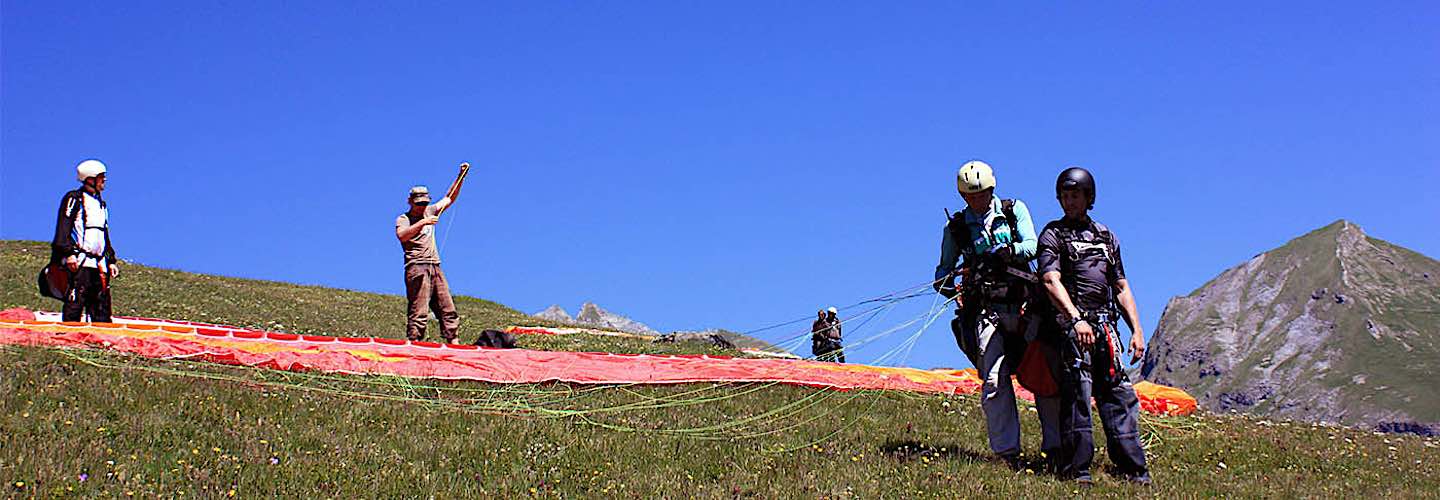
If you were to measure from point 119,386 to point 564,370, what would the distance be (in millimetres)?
6017

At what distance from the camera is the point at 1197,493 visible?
35.5 feet

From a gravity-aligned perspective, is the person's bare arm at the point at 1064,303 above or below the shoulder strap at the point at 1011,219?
below

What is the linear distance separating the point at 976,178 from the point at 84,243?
13326 millimetres

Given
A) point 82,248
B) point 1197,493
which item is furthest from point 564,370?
point 1197,493

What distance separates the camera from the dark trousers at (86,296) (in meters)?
17.5

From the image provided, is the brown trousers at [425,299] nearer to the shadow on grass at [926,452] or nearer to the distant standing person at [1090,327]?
the shadow on grass at [926,452]

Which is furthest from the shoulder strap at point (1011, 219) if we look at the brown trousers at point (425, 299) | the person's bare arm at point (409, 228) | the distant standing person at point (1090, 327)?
the person's bare arm at point (409, 228)

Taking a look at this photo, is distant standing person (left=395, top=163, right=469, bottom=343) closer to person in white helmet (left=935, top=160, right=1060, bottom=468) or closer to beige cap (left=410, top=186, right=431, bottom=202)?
beige cap (left=410, top=186, right=431, bottom=202)

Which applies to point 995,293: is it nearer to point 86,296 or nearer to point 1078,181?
point 1078,181

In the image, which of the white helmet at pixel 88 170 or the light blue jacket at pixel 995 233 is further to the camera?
the white helmet at pixel 88 170

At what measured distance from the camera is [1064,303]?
1052 cm

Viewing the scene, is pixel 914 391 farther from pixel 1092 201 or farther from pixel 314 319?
pixel 314 319

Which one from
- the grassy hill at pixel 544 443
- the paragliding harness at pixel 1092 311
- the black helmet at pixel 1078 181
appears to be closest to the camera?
the grassy hill at pixel 544 443

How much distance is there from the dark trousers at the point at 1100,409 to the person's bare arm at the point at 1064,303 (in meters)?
0.22
